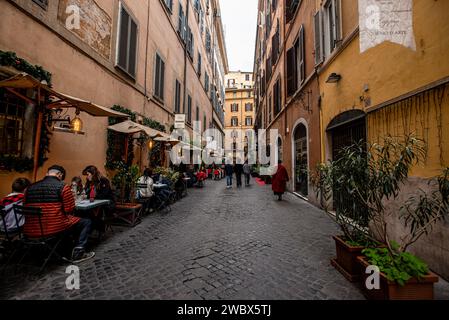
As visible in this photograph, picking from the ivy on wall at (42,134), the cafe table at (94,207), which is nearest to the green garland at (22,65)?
the ivy on wall at (42,134)

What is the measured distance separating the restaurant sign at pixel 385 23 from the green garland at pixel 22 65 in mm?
6481

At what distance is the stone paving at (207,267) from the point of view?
2.51 metres

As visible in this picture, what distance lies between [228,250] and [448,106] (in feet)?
12.5

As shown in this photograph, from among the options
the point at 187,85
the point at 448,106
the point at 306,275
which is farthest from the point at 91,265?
the point at 187,85

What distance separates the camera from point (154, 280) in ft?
9.05

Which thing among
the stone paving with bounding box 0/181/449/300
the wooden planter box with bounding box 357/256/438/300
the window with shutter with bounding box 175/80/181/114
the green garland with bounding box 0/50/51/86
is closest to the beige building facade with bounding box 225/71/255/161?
the window with shutter with bounding box 175/80/181/114

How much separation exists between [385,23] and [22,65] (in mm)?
6537

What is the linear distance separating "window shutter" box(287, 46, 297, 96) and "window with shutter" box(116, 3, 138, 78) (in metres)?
7.00

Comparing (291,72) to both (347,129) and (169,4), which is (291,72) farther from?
(169,4)

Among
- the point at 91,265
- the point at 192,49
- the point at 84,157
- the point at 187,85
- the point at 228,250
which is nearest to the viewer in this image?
the point at 91,265

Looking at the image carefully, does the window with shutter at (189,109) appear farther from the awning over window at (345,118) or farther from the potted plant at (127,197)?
the awning over window at (345,118)

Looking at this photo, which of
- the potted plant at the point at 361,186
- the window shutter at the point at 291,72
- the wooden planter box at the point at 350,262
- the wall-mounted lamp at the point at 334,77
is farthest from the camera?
the window shutter at the point at 291,72

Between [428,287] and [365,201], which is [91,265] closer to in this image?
[365,201]

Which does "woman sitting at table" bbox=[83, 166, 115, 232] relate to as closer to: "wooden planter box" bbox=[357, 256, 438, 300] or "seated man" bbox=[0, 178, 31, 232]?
"seated man" bbox=[0, 178, 31, 232]
